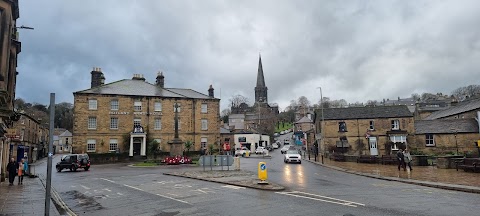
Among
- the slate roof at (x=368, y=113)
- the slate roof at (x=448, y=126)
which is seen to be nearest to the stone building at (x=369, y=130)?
the slate roof at (x=368, y=113)

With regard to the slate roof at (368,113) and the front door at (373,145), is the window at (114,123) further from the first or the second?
the front door at (373,145)

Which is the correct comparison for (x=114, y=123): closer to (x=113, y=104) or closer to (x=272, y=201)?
(x=113, y=104)

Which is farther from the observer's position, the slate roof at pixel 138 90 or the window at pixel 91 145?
the slate roof at pixel 138 90

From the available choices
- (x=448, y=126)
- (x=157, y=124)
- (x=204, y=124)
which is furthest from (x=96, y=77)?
(x=448, y=126)

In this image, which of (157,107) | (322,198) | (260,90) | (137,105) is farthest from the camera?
(260,90)

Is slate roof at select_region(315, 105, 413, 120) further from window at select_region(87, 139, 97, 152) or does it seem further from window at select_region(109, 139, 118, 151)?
window at select_region(87, 139, 97, 152)

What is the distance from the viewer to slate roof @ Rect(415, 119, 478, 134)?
40312 mm

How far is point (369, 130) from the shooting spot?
44344mm

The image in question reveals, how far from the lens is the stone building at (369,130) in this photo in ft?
141

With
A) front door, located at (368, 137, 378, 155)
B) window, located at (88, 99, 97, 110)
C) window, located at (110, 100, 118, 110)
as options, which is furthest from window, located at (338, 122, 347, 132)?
window, located at (88, 99, 97, 110)

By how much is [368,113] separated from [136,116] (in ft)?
112

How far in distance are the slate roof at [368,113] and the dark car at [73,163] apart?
103 ft

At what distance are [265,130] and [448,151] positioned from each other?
2342 inches

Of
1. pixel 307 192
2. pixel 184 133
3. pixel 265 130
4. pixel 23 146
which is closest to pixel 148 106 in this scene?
pixel 184 133
